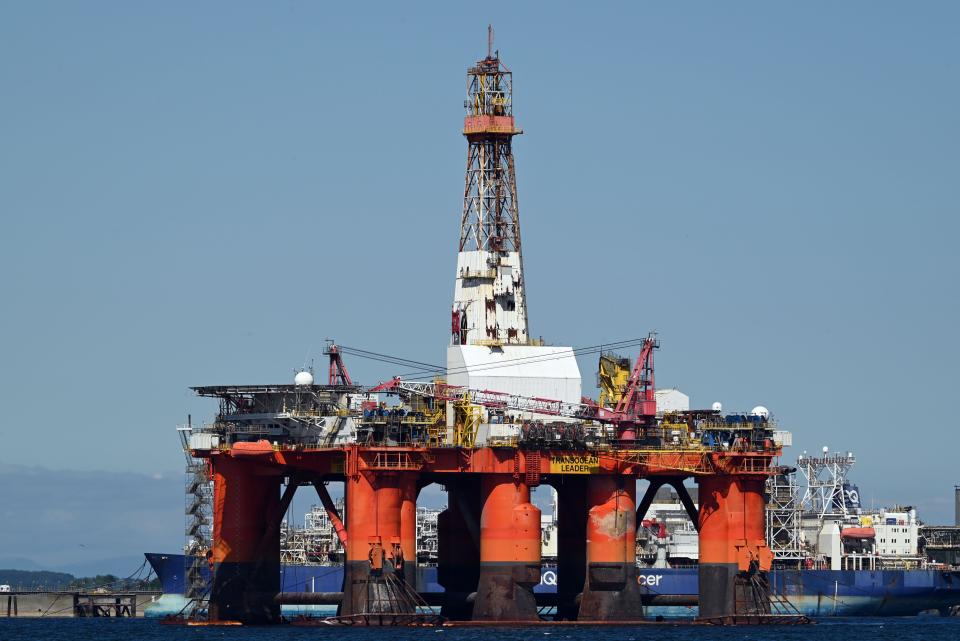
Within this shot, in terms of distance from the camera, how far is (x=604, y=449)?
78688mm

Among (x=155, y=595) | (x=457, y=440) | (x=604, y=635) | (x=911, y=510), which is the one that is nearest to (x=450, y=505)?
(x=457, y=440)

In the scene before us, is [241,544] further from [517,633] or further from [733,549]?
[733,549]

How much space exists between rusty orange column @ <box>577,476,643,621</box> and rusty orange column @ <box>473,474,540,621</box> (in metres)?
2.44

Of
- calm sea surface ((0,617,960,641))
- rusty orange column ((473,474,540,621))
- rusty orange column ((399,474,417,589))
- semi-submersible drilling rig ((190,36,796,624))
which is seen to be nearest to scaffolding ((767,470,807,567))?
calm sea surface ((0,617,960,641))

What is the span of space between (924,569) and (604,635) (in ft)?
135

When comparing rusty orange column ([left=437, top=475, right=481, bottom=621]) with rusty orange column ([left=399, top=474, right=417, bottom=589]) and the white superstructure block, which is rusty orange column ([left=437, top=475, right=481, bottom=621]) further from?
rusty orange column ([left=399, top=474, right=417, bottom=589])

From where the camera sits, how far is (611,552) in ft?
260

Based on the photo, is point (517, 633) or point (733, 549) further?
point (733, 549)

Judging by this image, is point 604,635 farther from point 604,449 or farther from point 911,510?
point 911,510

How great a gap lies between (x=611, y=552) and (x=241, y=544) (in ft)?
43.3

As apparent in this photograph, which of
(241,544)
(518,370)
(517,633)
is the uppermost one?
(518,370)

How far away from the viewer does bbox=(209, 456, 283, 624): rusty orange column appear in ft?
265

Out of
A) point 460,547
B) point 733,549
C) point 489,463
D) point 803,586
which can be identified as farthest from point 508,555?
point 803,586

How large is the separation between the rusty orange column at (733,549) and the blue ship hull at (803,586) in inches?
847
